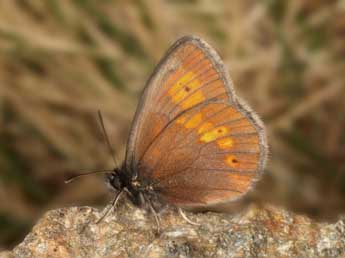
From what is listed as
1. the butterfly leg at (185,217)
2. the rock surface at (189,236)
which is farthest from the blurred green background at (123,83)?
the rock surface at (189,236)

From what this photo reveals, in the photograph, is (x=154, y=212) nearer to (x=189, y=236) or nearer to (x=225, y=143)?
(x=189, y=236)

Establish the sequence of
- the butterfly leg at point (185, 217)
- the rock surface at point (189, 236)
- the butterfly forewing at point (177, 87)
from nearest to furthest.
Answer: the rock surface at point (189, 236)
the butterfly leg at point (185, 217)
the butterfly forewing at point (177, 87)

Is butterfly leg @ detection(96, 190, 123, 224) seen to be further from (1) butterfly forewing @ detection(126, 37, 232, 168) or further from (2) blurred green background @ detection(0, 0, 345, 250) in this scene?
(2) blurred green background @ detection(0, 0, 345, 250)

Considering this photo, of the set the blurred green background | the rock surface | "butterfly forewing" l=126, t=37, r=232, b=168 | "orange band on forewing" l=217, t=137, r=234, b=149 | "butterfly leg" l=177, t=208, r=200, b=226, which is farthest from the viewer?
the blurred green background

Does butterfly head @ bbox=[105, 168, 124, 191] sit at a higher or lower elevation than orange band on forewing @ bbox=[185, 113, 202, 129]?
lower

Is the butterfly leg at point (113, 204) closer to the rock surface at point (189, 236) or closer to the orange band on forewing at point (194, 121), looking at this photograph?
the rock surface at point (189, 236)

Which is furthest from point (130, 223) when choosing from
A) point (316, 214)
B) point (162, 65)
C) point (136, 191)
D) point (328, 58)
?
point (328, 58)

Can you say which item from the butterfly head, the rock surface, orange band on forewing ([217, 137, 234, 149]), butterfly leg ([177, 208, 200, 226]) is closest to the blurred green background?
orange band on forewing ([217, 137, 234, 149])

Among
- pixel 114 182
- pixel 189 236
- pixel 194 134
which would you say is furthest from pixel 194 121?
pixel 189 236

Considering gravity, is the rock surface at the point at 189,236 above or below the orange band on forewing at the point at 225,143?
below
